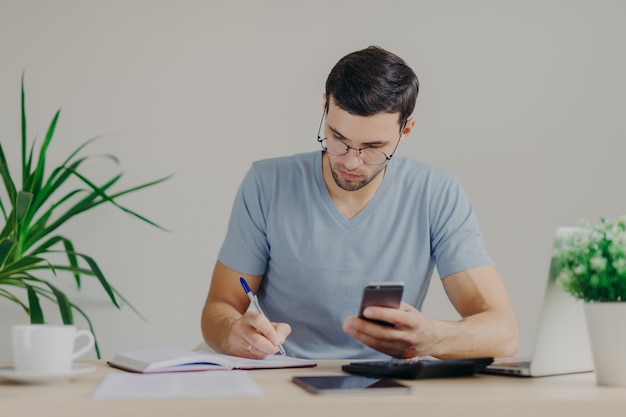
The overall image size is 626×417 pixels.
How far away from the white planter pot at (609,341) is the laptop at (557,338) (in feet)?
0.30

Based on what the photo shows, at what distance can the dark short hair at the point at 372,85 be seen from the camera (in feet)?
6.33

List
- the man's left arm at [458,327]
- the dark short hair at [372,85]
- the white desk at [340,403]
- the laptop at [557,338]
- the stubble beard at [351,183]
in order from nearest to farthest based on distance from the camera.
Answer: the white desk at [340,403] → the laptop at [557,338] → the man's left arm at [458,327] → the dark short hair at [372,85] → the stubble beard at [351,183]

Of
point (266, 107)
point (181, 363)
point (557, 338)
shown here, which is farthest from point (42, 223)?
point (557, 338)

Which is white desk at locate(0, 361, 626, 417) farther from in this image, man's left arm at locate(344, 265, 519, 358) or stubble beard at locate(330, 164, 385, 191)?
stubble beard at locate(330, 164, 385, 191)

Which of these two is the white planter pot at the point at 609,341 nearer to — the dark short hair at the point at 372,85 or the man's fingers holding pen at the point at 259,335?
the man's fingers holding pen at the point at 259,335

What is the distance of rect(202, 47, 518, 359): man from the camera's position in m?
1.96

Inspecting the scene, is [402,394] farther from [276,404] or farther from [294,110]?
[294,110]

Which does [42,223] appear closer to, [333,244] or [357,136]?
[333,244]

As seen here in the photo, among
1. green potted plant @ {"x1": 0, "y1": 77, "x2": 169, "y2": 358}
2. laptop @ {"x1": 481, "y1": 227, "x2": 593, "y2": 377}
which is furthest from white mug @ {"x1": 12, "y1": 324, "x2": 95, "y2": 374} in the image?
green potted plant @ {"x1": 0, "y1": 77, "x2": 169, "y2": 358}

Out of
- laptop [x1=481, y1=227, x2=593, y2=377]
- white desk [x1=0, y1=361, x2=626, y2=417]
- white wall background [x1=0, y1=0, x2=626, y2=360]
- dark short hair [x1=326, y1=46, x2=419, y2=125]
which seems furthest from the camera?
white wall background [x1=0, y1=0, x2=626, y2=360]

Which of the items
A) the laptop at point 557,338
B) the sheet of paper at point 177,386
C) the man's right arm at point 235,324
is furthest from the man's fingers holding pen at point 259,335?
the laptop at point 557,338

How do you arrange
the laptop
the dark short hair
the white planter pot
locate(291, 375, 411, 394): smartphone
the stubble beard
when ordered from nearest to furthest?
1. locate(291, 375, 411, 394): smartphone
2. the white planter pot
3. the laptop
4. the dark short hair
5. the stubble beard

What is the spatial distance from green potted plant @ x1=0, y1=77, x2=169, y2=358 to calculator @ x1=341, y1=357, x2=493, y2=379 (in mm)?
1314

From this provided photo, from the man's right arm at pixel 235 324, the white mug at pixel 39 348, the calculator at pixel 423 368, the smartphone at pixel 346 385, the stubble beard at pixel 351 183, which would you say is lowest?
the man's right arm at pixel 235 324
